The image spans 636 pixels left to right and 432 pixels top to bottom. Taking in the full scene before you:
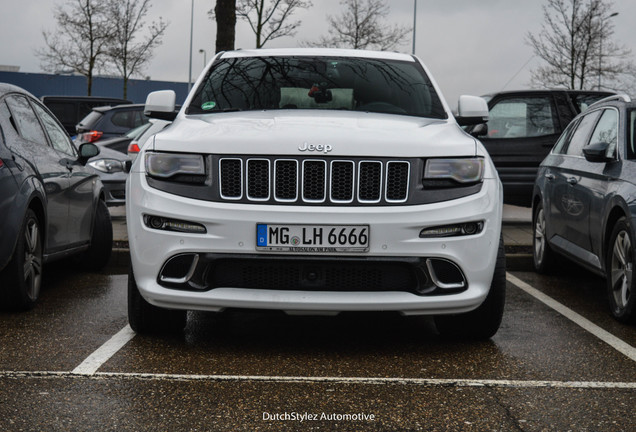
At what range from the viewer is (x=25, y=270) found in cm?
580

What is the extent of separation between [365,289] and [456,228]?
1.81ft

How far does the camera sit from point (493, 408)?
3.78 meters

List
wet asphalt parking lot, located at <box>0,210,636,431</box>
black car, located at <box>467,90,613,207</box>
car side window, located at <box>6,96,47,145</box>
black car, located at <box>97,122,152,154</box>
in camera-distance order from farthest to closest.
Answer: black car, located at <box>97,122,152,154</box>, black car, located at <box>467,90,613,207</box>, car side window, located at <box>6,96,47,145</box>, wet asphalt parking lot, located at <box>0,210,636,431</box>

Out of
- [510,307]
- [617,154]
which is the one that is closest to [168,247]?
[510,307]

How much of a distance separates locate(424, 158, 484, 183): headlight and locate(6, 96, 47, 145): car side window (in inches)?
119

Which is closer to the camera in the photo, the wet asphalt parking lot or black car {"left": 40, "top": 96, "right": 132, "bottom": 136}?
the wet asphalt parking lot

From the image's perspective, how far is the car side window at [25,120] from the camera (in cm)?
626

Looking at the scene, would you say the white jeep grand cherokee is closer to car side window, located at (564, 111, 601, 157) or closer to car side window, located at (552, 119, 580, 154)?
car side window, located at (564, 111, 601, 157)

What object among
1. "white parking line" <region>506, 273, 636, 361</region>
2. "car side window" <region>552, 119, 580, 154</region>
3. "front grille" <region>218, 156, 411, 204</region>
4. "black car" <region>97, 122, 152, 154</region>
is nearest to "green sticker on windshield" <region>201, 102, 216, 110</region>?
"front grille" <region>218, 156, 411, 204</region>

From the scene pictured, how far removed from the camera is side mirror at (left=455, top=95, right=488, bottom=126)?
19.4ft

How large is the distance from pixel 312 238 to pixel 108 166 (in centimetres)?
798

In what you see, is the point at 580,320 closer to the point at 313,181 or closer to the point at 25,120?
the point at 313,181

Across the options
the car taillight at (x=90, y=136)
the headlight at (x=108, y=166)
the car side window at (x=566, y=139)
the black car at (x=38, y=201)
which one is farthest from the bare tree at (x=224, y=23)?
the car side window at (x=566, y=139)

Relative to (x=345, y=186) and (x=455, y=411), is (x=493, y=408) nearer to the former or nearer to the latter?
(x=455, y=411)
